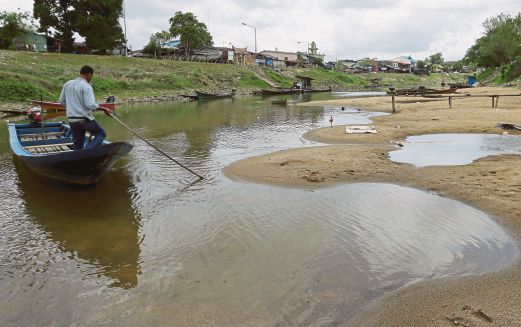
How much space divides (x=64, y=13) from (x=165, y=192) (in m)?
58.1

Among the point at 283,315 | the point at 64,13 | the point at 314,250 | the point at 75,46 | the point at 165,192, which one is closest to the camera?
the point at 283,315

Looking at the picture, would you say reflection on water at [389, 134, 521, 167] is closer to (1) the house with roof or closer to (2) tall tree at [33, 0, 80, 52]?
(2) tall tree at [33, 0, 80, 52]

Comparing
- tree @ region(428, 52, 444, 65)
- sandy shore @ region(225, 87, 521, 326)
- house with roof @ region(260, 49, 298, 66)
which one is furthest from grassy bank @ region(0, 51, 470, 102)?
tree @ region(428, 52, 444, 65)

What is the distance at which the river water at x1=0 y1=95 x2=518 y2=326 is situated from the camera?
522 cm

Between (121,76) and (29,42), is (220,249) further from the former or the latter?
(29,42)

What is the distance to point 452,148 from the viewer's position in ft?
49.4

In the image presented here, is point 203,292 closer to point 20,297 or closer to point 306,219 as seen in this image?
point 20,297

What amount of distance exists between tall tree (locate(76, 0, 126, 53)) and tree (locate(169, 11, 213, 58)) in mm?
14470

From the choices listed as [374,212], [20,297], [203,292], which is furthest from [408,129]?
[20,297]

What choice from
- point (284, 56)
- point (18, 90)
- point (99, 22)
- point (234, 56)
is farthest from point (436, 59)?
point (18, 90)

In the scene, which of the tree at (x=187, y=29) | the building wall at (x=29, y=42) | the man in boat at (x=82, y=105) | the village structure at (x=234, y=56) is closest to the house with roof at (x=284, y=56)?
the village structure at (x=234, y=56)

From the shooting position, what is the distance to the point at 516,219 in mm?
7574

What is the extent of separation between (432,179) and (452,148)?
541 cm

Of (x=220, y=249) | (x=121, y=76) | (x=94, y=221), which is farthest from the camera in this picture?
(x=121, y=76)
